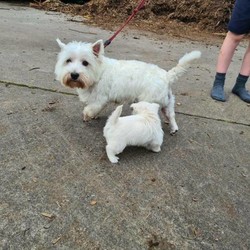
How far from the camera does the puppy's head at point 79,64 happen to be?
11.6ft

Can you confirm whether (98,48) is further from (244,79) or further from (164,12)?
(164,12)

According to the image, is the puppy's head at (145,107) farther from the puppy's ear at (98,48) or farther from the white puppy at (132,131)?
the puppy's ear at (98,48)

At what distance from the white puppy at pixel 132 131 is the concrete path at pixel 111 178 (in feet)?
0.40

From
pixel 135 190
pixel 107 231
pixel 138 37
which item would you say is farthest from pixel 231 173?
pixel 138 37

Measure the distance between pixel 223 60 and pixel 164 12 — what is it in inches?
230

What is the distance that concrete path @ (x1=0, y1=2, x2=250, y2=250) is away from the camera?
7.89 ft

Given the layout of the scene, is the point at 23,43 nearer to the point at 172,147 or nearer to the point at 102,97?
the point at 102,97

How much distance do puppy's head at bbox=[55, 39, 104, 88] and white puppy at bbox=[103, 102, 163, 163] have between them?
0.59 m

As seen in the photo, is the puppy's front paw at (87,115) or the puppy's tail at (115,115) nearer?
the puppy's tail at (115,115)

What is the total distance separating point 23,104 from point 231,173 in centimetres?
214

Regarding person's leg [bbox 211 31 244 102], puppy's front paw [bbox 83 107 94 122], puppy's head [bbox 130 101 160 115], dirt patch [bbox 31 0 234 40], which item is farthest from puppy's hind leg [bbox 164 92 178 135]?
dirt patch [bbox 31 0 234 40]

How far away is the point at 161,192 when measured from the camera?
286cm

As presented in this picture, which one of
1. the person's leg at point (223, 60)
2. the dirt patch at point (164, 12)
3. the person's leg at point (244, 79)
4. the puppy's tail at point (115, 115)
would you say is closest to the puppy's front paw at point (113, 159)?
the puppy's tail at point (115, 115)

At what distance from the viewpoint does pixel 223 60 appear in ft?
15.9
